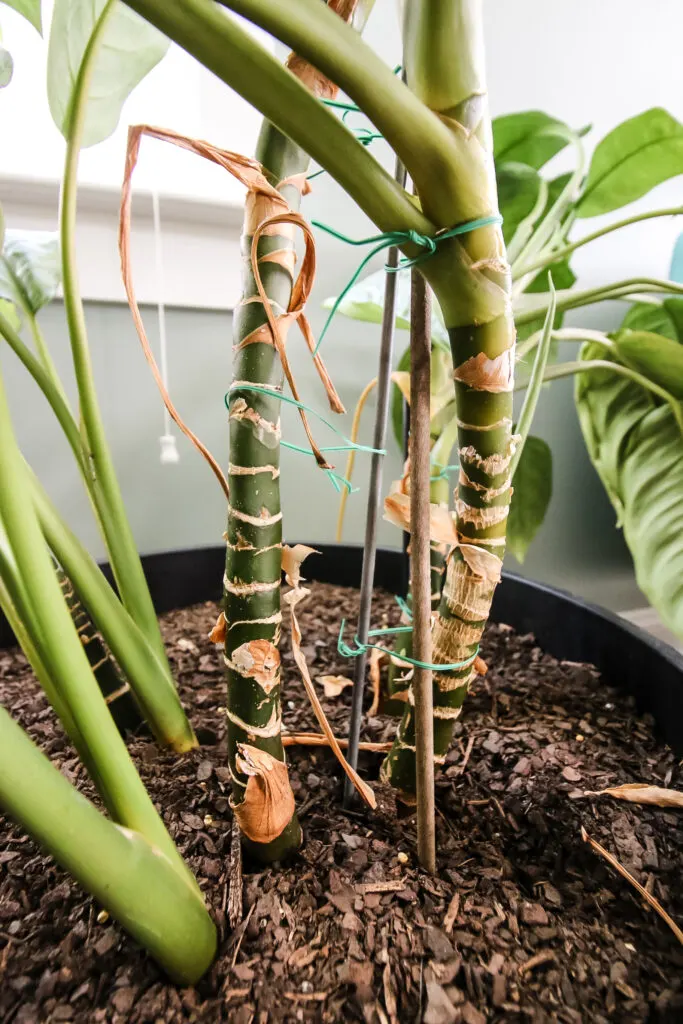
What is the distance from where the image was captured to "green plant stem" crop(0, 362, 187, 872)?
0.28 meters

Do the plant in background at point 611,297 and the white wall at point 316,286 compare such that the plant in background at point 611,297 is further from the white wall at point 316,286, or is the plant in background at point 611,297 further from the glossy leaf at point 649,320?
the white wall at point 316,286

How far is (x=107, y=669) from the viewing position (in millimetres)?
566

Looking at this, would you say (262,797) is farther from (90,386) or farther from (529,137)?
(529,137)

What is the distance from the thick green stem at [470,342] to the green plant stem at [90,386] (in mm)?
278

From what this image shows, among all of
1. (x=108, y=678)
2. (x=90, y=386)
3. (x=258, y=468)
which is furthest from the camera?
(x=108, y=678)

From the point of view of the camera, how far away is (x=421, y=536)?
0.34 meters

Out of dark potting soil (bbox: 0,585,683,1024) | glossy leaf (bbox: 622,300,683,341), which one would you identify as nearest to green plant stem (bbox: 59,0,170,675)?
dark potting soil (bbox: 0,585,683,1024)

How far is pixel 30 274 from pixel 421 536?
0.48 m

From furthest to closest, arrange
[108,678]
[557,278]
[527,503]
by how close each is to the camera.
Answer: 1. [527,503]
2. [557,278]
3. [108,678]

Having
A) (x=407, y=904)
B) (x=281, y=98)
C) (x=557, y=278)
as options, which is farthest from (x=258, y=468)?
(x=557, y=278)

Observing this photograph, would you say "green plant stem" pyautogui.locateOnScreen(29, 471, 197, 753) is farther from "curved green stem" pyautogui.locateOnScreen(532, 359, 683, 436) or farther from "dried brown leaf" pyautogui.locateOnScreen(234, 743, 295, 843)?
"curved green stem" pyautogui.locateOnScreen(532, 359, 683, 436)

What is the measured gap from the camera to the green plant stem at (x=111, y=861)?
0.81 ft

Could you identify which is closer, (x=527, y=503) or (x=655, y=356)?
(x=655, y=356)

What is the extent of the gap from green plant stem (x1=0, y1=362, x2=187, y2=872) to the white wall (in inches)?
25.9
